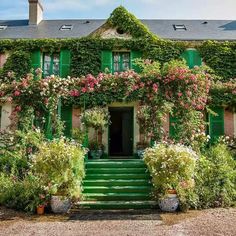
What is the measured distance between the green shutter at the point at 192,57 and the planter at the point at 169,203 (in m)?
8.15

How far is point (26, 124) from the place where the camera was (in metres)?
12.2

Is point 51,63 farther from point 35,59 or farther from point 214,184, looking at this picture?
point 214,184

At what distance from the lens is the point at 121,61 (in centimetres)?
1499

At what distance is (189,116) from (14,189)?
20.3 ft

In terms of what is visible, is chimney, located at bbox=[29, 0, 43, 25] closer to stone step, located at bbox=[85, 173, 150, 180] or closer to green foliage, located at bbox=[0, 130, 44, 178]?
green foliage, located at bbox=[0, 130, 44, 178]

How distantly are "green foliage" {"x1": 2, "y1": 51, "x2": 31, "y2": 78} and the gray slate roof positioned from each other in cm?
140

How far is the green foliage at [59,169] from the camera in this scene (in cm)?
772

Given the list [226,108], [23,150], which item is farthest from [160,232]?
[226,108]

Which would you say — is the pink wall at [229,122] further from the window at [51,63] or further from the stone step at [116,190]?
the window at [51,63]

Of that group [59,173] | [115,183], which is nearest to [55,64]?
[115,183]

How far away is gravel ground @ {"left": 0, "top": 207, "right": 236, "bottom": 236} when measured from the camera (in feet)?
19.8

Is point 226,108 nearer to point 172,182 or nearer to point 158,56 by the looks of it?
point 158,56

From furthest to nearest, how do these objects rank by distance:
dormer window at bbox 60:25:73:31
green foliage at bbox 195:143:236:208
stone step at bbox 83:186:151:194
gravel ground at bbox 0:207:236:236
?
dormer window at bbox 60:25:73:31, stone step at bbox 83:186:151:194, green foliage at bbox 195:143:236:208, gravel ground at bbox 0:207:236:236

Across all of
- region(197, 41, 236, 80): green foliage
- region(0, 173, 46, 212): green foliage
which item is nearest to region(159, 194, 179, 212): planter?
region(0, 173, 46, 212): green foliage
